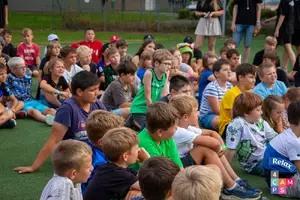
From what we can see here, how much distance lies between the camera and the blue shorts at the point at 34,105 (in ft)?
25.1

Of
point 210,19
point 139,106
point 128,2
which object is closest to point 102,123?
point 139,106

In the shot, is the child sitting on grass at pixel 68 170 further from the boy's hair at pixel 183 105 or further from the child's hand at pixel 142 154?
the boy's hair at pixel 183 105

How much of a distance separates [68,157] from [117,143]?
0.37 m

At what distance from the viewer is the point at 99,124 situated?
417 cm

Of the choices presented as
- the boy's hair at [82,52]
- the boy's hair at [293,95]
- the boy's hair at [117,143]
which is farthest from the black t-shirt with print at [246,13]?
the boy's hair at [117,143]

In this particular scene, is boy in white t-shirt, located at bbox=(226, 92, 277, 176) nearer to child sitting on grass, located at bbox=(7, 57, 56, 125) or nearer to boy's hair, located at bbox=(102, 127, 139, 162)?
boy's hair, located at bbox=(102, 127, 139, 162)

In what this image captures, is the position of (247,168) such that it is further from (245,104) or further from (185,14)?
(185,14)

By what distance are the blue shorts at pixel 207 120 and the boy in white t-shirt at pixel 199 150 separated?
2.15 m

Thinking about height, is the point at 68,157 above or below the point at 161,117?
below

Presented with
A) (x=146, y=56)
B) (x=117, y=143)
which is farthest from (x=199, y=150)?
(x=146, y=56)

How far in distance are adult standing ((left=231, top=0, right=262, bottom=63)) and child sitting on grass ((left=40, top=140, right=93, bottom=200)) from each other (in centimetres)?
845

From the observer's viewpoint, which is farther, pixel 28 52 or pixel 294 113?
pixel 28 52

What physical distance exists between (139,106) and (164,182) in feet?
12.4

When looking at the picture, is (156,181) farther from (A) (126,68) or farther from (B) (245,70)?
(A) (126,68)
